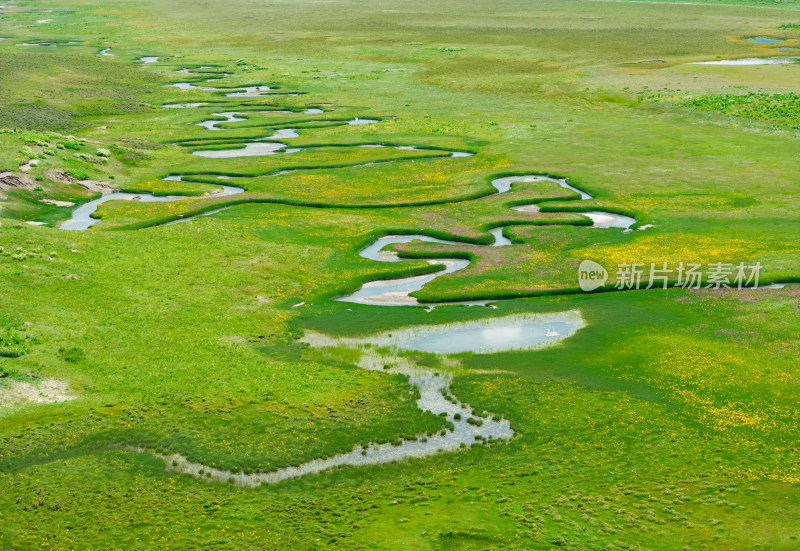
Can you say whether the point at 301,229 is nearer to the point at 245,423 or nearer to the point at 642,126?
the point at 245,423

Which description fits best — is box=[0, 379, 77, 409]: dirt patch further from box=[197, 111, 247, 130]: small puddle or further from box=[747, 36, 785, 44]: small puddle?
box=[747, 36, 785, 44]: small puddle

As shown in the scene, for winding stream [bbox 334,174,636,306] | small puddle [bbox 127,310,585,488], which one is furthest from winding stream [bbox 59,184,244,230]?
small puddle [bbox 127,310,585,488]

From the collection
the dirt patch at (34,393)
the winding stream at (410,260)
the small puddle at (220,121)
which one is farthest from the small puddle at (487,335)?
the small puddle at (220,121)

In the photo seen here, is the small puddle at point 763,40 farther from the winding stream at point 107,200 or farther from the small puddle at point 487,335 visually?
the small puddle at point 487,335

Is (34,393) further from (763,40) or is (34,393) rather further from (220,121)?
(763,40)

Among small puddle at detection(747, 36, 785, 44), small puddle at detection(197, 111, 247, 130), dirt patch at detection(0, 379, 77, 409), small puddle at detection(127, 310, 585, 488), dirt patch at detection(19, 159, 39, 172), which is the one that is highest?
small puddle at detection(747, 36, 785, 44)
